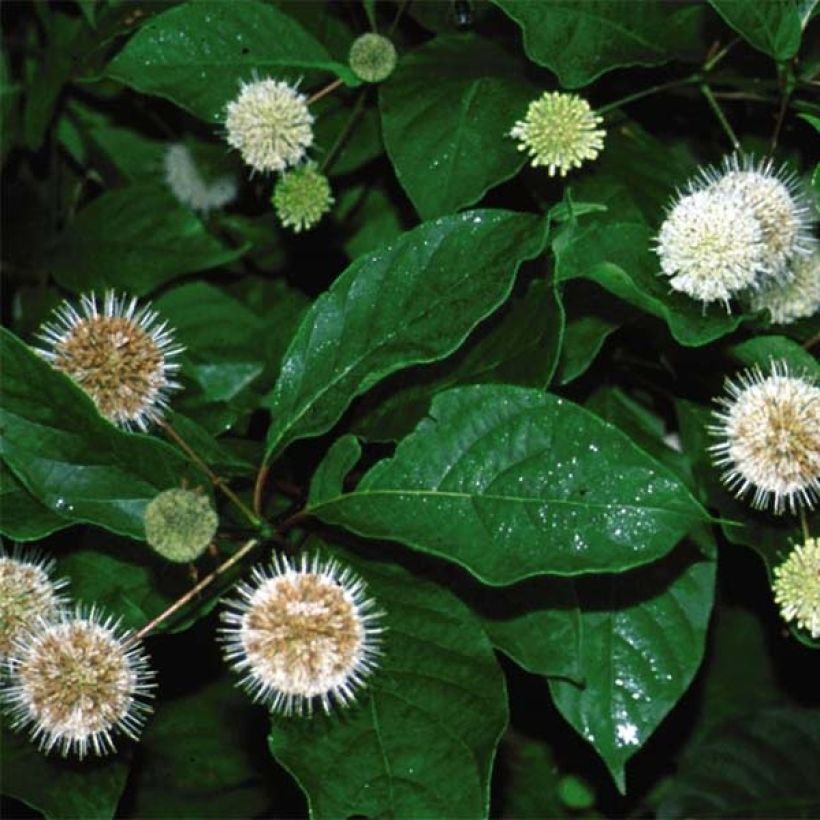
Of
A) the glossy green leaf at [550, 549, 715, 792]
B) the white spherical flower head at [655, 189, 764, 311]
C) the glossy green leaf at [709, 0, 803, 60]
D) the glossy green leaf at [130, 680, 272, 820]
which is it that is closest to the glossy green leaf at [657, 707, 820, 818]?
the glossy green leaf at [550, 549, 715, 792]

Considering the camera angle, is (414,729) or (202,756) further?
(202,756)

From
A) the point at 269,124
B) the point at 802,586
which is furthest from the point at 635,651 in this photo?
the point at 269,124

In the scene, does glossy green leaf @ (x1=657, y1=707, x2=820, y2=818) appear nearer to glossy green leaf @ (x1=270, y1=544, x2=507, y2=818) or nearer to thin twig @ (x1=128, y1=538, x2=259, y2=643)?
glossy green leaf @ (x1=270, y1=544, x2=507, y2=818)

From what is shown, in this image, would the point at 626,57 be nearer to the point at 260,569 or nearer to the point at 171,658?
the point at 260,569

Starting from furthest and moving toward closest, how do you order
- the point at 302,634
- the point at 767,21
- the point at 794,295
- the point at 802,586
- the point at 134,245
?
the point at 134,245, the point at 794,295, the point at 767,21, the point at 802,586, the point at 302,634

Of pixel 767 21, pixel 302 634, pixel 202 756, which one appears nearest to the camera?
pixel 302 634

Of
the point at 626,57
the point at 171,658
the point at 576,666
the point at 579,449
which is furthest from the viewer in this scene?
the point at 171,658

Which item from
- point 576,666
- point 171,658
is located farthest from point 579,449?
point 171,658

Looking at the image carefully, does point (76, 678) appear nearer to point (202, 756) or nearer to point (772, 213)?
point (202, 756)
